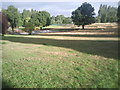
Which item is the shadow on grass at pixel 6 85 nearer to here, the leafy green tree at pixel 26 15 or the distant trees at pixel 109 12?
the distant trees at pixel 109 12

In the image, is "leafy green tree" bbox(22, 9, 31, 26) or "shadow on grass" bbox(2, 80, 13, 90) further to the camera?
"leafy green tree" bbox(22, 9, 31, 26)

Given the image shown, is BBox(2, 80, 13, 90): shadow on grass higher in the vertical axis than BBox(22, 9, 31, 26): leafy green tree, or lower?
lower

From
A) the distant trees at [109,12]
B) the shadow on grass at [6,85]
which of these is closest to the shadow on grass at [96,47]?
the distant trees at [109,12]

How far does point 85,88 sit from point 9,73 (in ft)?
6.68

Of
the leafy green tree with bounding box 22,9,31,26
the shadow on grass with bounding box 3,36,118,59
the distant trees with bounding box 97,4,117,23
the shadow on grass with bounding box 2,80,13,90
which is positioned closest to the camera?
the shadow on grass with bounding box 2,80,13,90

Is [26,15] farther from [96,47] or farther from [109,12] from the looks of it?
[96,47]

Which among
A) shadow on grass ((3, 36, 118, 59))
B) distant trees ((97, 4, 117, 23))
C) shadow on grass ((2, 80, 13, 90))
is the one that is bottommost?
shadow on grass ((2, 80, 13, 90))

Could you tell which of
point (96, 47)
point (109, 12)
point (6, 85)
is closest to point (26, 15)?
point (109, 12)

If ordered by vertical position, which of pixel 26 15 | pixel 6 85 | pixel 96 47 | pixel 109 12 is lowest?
pixel 6 85

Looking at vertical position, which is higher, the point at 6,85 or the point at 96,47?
the point at 96,47

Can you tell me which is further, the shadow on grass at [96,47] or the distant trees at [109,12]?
the distant trees at [109,12]

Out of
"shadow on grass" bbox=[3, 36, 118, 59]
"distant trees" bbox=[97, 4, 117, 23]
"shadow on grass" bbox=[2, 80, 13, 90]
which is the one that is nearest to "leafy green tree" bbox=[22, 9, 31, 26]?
"distant trees" bbox=[97, 4, 117, 23]

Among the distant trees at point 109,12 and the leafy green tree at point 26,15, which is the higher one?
the leafy green tree at point 26,15

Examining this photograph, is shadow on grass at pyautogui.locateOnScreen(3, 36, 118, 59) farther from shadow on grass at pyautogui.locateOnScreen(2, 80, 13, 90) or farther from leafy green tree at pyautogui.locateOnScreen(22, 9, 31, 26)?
leafy green tree at pyautogui.locateOnScreen(22, 9, 31, 26)
